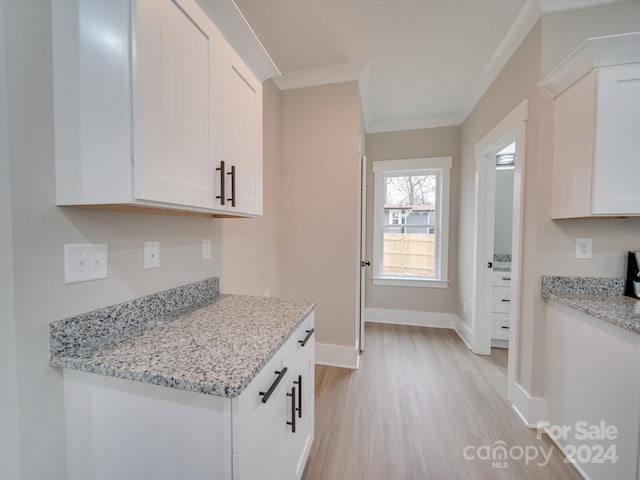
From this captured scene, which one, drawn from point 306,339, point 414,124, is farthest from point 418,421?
point 414,124

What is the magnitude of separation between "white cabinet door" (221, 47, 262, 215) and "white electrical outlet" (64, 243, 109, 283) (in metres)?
0.47

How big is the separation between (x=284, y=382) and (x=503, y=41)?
9.01ft

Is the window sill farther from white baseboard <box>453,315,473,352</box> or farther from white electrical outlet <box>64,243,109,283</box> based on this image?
white electrical outlet <box>64,243,109,283</box>

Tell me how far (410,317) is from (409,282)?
19.0 inches

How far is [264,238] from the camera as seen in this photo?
2262 millimetres

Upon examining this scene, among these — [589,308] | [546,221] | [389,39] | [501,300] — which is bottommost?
[501,300]

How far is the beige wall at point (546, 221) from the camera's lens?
1.55 meters

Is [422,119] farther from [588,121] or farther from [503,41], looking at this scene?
[588,121]

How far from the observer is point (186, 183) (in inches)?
34.7

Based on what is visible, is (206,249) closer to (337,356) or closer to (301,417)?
(301,417)

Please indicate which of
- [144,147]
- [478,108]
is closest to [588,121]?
[478,108]

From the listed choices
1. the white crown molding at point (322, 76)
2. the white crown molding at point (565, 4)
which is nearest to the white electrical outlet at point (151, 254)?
the white crown molding at point (322, 76)

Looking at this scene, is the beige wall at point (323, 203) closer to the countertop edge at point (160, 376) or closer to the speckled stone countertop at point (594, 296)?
the speckled stone countertop at point (594, 296)

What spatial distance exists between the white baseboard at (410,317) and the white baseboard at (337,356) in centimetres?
123
